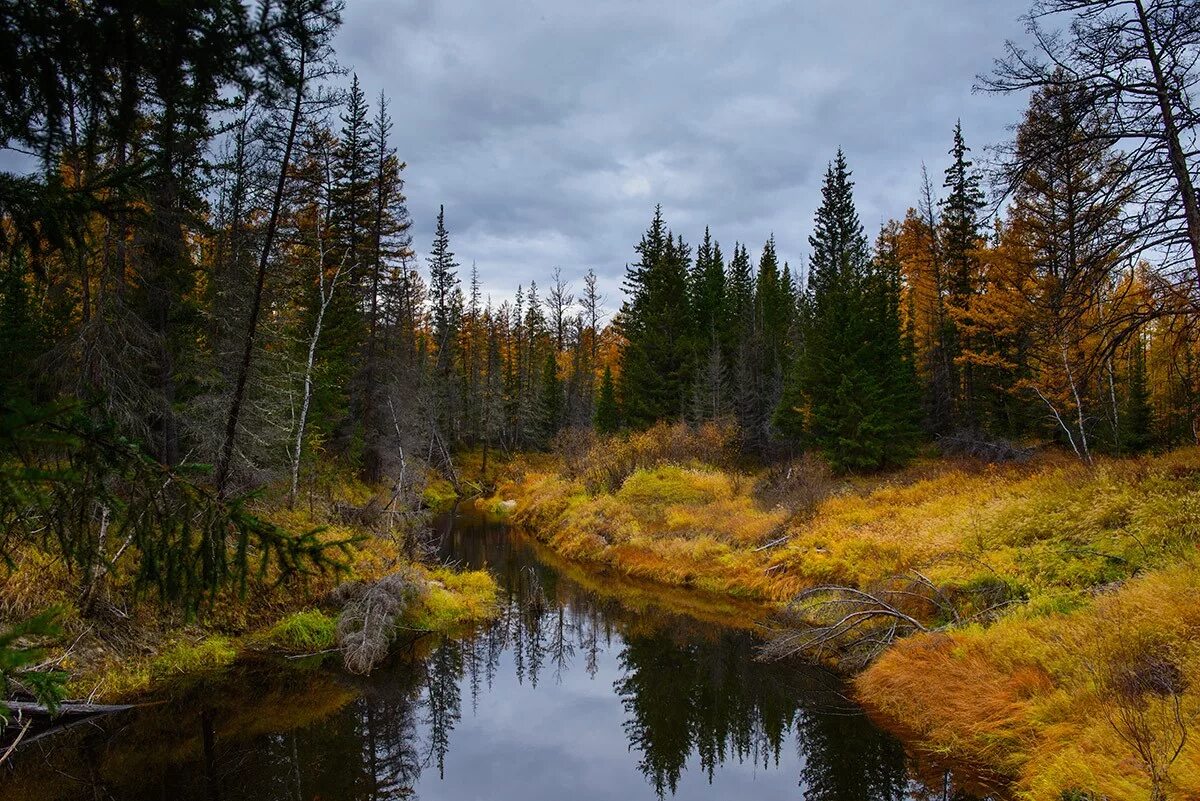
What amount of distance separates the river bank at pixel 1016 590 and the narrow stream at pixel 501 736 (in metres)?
1.14

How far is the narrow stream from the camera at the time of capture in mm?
7438

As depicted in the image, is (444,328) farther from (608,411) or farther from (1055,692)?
(1055,692)

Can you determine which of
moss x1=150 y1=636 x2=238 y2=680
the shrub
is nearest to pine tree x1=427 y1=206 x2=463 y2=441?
the shrub

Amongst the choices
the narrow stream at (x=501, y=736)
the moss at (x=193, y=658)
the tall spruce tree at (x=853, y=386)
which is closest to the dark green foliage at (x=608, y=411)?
the tall spruce tree at (x=853, y=386)

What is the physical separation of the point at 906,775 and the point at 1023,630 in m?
2.63

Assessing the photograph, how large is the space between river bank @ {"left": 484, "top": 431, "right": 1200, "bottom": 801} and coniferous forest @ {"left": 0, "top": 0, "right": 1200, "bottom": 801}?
6 cm

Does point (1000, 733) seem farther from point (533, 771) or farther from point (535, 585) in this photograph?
point (535, 585)

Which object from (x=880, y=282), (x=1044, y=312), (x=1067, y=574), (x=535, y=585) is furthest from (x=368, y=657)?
(x=880, y=282)

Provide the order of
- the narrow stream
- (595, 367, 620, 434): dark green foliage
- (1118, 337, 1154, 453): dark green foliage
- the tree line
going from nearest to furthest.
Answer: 1. the tree line
2. the narrow stream
3. (1118, 337, 1154, 453): dark green foliage
4. (595, 367, 620, 434): dark green foliage

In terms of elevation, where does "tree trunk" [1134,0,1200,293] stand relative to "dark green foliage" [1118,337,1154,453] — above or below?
above

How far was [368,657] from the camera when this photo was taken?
36.2 ft

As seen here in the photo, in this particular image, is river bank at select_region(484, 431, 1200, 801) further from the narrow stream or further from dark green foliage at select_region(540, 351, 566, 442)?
dark green foliage at select_region(540, 351, 566, 442)

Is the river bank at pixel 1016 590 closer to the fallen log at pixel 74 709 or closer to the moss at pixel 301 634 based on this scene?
the moss at pixel 301 634

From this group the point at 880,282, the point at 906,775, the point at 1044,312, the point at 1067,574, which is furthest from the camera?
the point at 880,282
